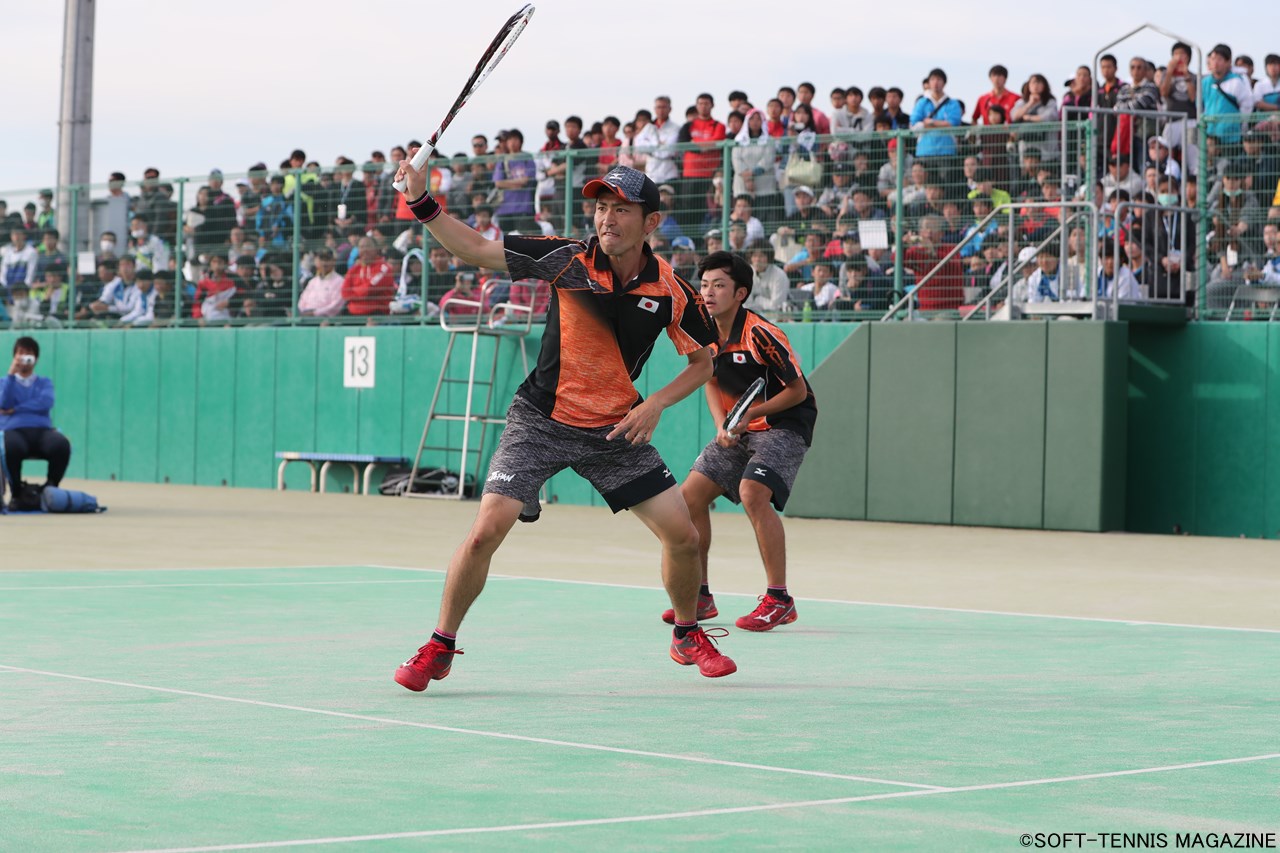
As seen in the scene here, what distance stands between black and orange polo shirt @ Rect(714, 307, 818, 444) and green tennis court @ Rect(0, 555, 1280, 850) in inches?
43.8

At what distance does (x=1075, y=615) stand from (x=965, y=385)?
8.78 metres

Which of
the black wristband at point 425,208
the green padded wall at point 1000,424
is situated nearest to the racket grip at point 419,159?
the black wristband at point 425,208

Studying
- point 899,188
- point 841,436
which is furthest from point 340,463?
point 899,188

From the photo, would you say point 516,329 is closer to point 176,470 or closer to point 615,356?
point 176,470

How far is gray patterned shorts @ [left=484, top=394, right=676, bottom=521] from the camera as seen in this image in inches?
305

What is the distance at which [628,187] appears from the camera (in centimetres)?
764

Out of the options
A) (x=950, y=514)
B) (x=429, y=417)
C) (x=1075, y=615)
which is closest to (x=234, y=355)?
(x=429, y=417)

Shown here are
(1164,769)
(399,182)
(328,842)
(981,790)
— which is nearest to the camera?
(328,842)

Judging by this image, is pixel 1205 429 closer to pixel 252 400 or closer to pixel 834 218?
pixel 834 218

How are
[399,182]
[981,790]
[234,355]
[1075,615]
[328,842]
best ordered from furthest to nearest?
[234,355] < [1075,615] < [399,182] < [981,790] < [328,842]

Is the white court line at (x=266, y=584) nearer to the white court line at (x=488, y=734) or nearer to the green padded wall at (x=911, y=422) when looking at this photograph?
the white court line at (x=488, y=734)

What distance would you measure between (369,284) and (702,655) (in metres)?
17.8

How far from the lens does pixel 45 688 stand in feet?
24.8

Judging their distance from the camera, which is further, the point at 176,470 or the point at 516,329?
the point at 176,470
